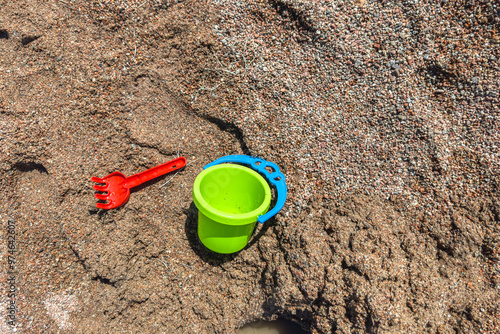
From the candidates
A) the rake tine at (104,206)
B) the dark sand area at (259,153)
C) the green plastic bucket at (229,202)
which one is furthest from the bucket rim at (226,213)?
the rake tine at (104,206)

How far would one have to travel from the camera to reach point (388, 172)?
1.31m

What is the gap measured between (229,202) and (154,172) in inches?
18.0

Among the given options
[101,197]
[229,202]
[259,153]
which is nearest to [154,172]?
[101,197]

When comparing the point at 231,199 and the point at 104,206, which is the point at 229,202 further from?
the point at 104,206

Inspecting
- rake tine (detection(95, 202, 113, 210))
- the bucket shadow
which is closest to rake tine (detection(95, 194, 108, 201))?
rake tine (detection(95, 202, 113, 210))

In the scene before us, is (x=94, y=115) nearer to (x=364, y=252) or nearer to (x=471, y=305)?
(x=364, y=252)

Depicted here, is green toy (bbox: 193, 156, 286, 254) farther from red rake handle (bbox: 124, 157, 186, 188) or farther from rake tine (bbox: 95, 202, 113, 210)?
rake tine (bbox: 95, 202, 113, 210)

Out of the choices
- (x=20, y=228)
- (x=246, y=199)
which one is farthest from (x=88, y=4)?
(x=246, y=199)

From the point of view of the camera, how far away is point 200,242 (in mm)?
1540

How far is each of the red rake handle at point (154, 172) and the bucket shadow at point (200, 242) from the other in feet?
0.82

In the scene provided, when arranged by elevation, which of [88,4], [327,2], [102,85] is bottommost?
[102,85]

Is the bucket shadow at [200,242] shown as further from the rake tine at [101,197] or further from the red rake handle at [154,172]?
the rake tine at [101,197]

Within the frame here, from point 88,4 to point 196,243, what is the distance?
1.46m

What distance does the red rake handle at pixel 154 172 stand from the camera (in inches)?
56.0
